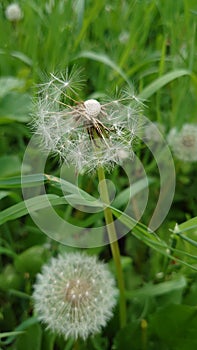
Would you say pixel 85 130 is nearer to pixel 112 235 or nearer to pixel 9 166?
pixel 112 235

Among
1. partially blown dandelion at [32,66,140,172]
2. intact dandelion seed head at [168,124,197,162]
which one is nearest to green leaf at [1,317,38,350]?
partially blown dandelion at [32,66,140,172]

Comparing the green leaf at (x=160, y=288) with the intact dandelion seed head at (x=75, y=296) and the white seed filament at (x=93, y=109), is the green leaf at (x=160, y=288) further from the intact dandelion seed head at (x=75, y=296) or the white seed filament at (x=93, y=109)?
the white seed filament at (x=93, y=109)

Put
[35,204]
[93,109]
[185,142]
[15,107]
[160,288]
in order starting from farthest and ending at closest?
[185,142] → [15,107] → [160,288] → [35,204] → [93,109]

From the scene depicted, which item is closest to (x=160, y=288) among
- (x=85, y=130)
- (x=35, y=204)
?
(x=35, y=204)

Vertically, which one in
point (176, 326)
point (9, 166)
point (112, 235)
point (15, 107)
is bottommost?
point (176, 326)

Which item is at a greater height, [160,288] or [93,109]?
[93,109]

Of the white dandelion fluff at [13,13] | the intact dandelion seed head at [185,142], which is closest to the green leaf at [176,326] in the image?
the intact dandelion seed head at [185,142]
